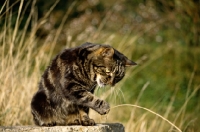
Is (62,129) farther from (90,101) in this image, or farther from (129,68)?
(129,68)

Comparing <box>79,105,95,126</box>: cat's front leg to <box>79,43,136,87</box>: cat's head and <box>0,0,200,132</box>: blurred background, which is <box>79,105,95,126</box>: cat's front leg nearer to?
<box>79,43,136,87</box>: cat's head

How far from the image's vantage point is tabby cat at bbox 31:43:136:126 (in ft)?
12.7

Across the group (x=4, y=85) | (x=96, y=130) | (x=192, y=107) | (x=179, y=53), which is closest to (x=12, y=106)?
(x=4, y=85)

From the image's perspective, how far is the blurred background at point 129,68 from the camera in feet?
18.3

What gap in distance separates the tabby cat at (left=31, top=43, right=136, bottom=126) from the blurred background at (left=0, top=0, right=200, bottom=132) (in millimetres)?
1003

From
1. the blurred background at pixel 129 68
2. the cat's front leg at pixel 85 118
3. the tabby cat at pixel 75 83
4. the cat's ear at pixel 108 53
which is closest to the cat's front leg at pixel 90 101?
the tabby cat at pixel 75 83

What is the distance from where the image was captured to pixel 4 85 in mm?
5297

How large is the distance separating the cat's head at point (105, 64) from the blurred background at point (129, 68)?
1.15 meters

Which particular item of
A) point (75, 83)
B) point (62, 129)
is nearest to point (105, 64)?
point (75, 83)

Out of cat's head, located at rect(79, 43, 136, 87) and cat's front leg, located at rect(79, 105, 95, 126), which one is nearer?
cat's front leg, located at rect(79, 105, 95, 126)

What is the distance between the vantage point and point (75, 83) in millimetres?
3896

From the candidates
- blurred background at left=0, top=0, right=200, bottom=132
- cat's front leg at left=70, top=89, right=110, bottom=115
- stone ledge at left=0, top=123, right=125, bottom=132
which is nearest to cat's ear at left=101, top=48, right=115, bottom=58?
cat's front leg at left=70, top=89, right=110, bottom=115

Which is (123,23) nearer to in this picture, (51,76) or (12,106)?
(12,106)

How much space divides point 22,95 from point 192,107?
3.76m
